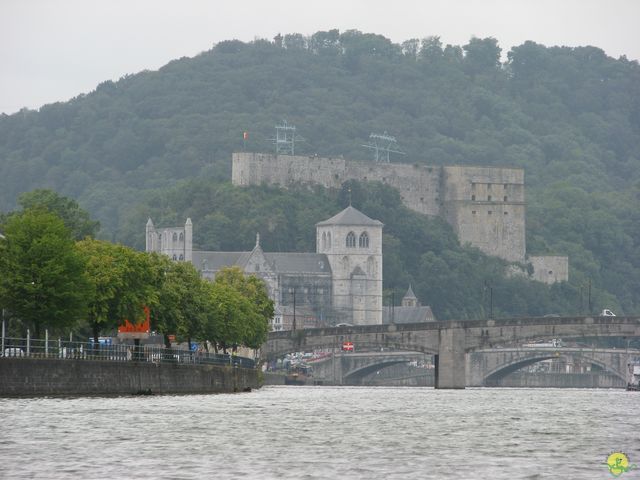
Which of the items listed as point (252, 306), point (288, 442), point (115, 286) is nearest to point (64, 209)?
point (252, 306)

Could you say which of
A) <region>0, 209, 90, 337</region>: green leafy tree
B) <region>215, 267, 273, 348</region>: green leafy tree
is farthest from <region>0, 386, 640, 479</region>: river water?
<region>215, 267, 273, 348</region>: green leafy tree

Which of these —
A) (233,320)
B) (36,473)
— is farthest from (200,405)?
(233,320)

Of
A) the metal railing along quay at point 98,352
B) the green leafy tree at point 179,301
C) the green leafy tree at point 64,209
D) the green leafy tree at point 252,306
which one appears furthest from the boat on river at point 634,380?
the metal railing along quay at point 98,352

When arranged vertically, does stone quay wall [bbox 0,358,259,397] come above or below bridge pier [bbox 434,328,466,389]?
below

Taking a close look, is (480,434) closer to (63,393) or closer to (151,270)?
(63,393)

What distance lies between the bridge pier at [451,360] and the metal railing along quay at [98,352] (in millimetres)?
45857

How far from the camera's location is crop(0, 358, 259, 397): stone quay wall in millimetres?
72125

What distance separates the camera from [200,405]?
79.4 meters

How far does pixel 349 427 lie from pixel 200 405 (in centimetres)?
1261

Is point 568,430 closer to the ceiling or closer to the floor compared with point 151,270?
closer to the floor

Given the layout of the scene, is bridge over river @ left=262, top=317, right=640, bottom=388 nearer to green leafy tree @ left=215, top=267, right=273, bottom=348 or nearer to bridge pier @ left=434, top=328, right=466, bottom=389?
bridge pier @ left=434, top=328, right=466, bottom=389

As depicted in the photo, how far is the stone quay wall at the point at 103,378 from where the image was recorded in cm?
7212

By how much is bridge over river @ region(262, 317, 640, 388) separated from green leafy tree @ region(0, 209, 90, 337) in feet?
224

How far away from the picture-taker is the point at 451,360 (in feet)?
511
